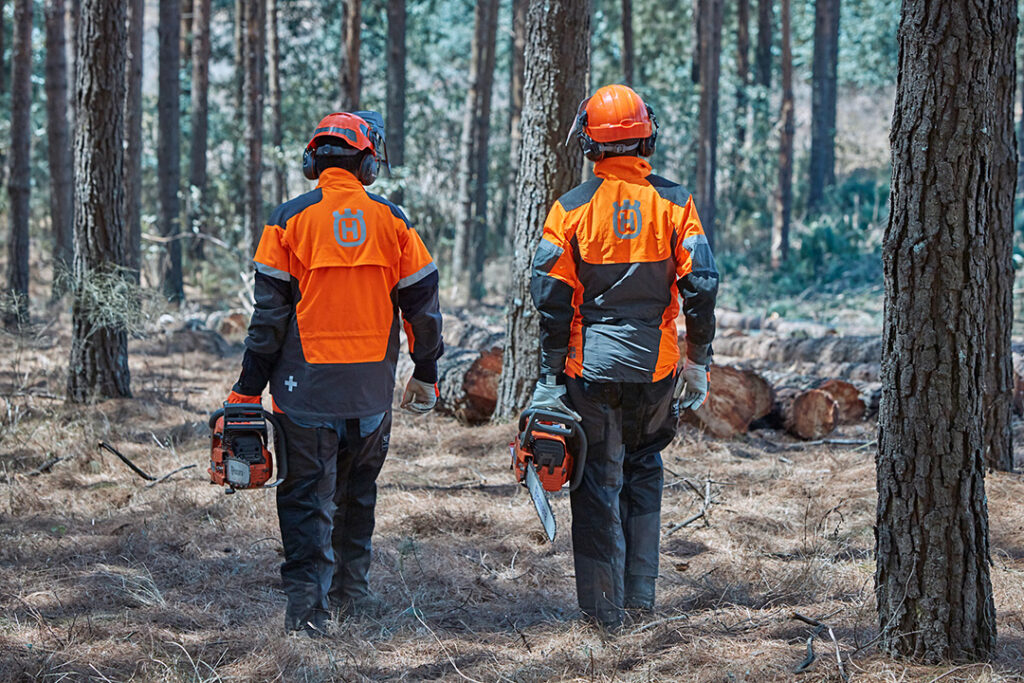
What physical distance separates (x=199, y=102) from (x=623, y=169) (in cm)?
1559

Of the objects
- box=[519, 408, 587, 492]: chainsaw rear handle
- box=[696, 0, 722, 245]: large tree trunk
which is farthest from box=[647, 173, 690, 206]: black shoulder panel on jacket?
box=[696, 0, 722, 245]: large tree trunk

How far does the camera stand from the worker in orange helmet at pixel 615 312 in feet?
12.3

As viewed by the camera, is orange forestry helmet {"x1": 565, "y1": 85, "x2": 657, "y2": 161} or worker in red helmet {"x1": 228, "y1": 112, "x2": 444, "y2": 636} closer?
worker in red helmet {"x1": 228, "y1": 112, "x2": 444, "y2": 636}

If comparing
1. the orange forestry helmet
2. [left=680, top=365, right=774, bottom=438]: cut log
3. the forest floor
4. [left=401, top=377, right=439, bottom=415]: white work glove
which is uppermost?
the orange forestry helmet

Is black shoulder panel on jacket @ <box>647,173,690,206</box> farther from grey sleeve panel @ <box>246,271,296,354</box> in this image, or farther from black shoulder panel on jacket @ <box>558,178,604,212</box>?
grey sleeve panel @ <box>246,271,296,354</box>

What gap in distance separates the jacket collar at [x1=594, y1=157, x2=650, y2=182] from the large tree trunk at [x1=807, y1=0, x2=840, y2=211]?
20.4m

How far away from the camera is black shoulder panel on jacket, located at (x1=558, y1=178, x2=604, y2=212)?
3.79 metres

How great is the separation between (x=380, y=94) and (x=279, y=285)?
1099 inches

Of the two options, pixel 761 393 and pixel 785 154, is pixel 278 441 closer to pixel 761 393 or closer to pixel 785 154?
pixel 761 393

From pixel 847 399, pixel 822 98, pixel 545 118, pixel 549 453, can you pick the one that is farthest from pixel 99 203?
pixel 822 98

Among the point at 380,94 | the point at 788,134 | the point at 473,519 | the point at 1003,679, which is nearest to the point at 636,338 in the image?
the point at 1003,679

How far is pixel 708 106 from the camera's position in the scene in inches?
687

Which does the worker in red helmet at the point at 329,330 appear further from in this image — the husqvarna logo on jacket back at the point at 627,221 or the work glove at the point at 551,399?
the husqvarna logo on jacket back at the point at 627,221

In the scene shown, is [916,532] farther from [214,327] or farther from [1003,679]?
[214,327]
